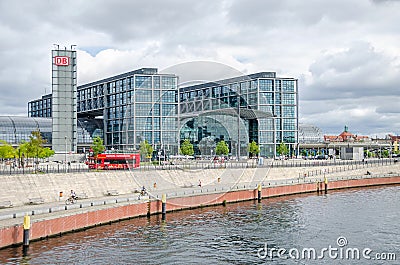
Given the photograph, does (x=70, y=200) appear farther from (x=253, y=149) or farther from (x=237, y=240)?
(x=253, y=149)

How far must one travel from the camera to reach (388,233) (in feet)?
146

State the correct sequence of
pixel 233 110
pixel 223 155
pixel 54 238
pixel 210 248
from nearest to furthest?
pixel 210 248, pixel 54 238, pixel 233 110, pixel 223 155

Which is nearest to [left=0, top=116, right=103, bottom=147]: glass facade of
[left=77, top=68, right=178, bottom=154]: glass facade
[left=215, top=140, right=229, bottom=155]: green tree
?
[left=77, top=68, right=178, bottom=154]: glass facade

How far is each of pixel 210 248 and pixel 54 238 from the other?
43.3 feet

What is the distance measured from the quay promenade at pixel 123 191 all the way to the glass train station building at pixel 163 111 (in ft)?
47.0

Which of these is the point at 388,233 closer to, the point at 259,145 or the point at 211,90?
the point at 211,90

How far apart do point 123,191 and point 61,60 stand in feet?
167

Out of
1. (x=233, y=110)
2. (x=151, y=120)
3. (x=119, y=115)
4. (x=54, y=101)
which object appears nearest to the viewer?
(x=233, y=110)

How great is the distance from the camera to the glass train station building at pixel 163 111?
116m

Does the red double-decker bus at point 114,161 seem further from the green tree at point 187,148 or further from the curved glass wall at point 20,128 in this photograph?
the curved glass wall at point 20,128

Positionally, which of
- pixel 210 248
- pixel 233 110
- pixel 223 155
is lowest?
pixel 210 248

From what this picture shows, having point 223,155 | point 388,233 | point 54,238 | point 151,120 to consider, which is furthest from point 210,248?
point 151,120

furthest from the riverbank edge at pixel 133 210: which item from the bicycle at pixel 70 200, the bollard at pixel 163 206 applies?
the bicycle at pixel 70 200

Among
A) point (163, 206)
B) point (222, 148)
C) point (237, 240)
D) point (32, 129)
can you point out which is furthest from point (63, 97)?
point (237, 240)
